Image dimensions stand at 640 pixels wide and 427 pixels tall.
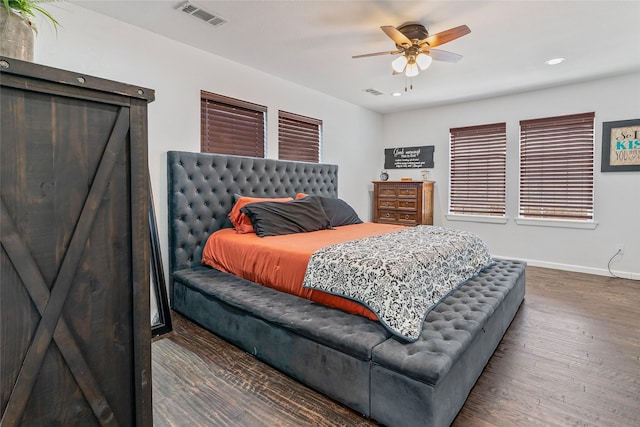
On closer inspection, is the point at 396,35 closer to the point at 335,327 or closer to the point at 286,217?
the point at 286,217

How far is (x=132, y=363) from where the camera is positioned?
3.34 feet

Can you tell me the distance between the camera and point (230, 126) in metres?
3.71

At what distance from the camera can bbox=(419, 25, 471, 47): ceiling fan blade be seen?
2.43 meters

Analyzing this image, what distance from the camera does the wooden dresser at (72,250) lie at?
0.82 m

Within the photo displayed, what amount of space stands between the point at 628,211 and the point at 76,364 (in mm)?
5668

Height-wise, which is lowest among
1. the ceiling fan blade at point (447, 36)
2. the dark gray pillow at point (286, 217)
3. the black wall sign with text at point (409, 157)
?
the dark gray pillow at point (286, 217)

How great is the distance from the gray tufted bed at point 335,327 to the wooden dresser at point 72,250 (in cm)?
103

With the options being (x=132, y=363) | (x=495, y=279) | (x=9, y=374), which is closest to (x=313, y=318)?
(x=132, y=363)

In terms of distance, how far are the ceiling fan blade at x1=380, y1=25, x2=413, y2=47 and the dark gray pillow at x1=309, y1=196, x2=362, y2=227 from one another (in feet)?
6.20

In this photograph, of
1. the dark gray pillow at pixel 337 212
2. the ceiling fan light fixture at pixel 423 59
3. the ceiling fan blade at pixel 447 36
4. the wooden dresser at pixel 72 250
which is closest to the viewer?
the wooden dresser at pixel 72 250

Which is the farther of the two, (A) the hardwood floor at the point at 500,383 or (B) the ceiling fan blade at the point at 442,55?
(B) the ceiling fan blade at the point at 442,55

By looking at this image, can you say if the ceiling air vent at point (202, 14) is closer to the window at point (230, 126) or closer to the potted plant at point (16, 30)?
the window at point (230, 126)

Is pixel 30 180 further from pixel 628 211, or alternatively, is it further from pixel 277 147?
pixel 628 211

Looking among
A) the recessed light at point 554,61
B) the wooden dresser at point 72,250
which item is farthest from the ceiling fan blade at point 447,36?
the wooden dresser at point 72,250
